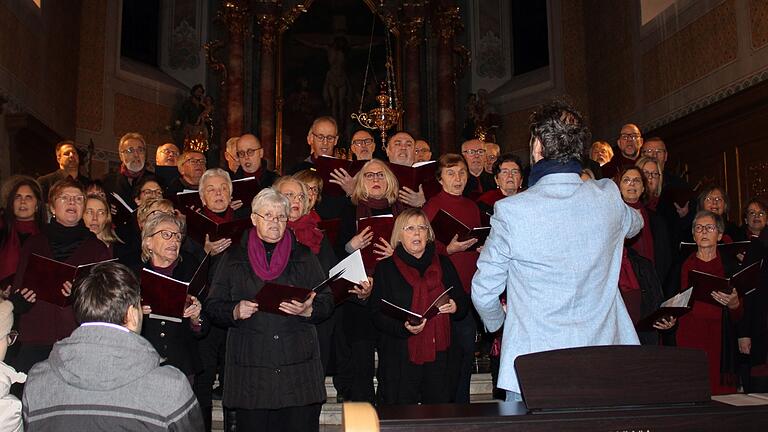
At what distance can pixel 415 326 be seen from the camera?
431 cm

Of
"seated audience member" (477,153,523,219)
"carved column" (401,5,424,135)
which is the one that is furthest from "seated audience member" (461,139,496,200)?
"carved column" (401,5,424,135)

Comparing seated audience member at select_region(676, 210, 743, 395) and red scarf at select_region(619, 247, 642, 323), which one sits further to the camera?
seated audience member at select_region(676, 210, 743, 395)

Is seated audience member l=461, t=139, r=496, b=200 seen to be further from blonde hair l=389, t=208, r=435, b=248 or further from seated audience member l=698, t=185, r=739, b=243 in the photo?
blonde hair l=389, t=208, r=435, b=248

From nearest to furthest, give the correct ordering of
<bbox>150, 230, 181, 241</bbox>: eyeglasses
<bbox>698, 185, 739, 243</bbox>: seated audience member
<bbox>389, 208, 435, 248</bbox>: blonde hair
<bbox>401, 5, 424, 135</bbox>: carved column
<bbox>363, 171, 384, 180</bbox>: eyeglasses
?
1. <bbox>150, 230, 181, 241</bbox>: eyeglasses
2. <bbox>389, 208, 435, 248</bbox>: blonde hair
3. <bbox>363, 171, 384, 180</bbox>: eyeglasses
4. <bbox>698, 185, 739, 243</bbox>: seated audience member
5. <bbox>401, 5, 424, 135</bbox>: carved column

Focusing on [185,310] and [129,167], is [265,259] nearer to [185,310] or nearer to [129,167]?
[185,310]

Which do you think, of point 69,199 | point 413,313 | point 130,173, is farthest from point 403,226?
point 130,173

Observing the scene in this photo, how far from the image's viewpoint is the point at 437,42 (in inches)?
582

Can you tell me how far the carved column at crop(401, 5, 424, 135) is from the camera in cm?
1452

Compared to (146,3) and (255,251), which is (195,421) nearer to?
(255,251)

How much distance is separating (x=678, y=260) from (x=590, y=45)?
30.3 ft

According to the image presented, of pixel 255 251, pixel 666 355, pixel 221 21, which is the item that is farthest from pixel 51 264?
pixel 221 21

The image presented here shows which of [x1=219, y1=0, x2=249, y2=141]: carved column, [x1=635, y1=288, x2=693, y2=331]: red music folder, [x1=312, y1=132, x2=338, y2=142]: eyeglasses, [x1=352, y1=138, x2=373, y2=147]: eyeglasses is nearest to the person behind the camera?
[x1=635, y1=288, x2=693, y2=331]: red music folder

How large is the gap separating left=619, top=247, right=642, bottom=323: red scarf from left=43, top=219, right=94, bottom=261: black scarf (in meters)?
3.37

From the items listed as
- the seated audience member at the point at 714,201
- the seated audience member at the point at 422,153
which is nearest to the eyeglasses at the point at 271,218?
the seated audience member at the point at 422,153
